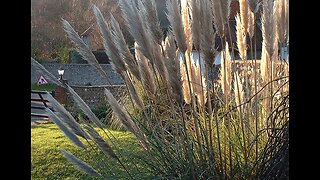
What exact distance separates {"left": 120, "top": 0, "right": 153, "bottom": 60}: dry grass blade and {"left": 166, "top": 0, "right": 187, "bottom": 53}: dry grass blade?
112mm

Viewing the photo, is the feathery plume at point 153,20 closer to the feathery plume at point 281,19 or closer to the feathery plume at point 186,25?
the feathery plume at point 186,25

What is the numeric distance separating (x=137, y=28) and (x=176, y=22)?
16 cm

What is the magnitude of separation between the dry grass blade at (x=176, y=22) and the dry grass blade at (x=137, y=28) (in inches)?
4.4

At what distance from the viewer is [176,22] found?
6.08 feet

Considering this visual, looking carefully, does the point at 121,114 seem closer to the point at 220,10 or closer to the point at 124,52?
the point at 124,52

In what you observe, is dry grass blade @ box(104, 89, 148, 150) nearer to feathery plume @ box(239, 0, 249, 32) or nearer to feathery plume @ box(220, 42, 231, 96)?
feathery plume @ box(220, 42, 231, 96)

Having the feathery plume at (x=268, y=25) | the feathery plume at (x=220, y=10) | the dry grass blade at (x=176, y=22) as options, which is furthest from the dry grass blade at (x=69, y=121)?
the feathery plume at (x=268, y=25)

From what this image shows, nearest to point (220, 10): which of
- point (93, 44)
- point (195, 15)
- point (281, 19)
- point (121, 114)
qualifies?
point (195, 15)

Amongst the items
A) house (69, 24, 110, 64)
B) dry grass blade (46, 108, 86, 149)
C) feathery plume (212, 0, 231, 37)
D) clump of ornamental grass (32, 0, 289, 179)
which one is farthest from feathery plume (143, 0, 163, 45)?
house (69, 24, 110, 64)

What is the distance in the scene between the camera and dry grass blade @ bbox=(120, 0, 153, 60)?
75.2 inches
